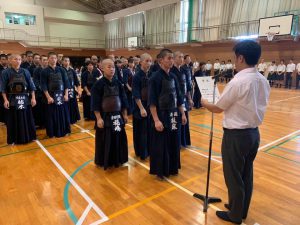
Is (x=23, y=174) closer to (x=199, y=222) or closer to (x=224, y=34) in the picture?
(x=199, y=222)

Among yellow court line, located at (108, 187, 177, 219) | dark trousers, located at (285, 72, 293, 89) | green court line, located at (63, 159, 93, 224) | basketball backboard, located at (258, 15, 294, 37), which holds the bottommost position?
green court line, located at (63, 159, 93, 224)

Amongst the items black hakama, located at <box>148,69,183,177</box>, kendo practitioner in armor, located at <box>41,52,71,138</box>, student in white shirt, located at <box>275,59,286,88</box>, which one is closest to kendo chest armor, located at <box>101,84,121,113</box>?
black hakama, located at <box>148,69,183,177</box>

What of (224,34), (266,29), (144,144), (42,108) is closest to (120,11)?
(224,34)

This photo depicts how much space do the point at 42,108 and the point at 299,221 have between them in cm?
584

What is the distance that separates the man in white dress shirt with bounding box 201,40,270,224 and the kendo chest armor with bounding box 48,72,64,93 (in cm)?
383

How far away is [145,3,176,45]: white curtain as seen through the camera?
21016 millimetres

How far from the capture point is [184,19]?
65.3 feet

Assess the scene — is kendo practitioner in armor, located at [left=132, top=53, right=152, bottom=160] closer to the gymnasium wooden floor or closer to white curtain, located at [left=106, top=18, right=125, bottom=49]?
the gymnasium wooden floor

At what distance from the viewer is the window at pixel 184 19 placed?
1951cm

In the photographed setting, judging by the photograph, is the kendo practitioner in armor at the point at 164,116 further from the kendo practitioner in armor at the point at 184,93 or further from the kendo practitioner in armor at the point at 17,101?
the kendo practitioner in armor at the point at 17,101

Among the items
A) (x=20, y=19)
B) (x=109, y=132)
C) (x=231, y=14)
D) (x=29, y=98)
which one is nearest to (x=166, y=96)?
(x=109, y=132)

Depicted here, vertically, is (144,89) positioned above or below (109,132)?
above

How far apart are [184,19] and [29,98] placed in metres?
17.8

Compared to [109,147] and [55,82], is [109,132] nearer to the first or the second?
[109,147]
